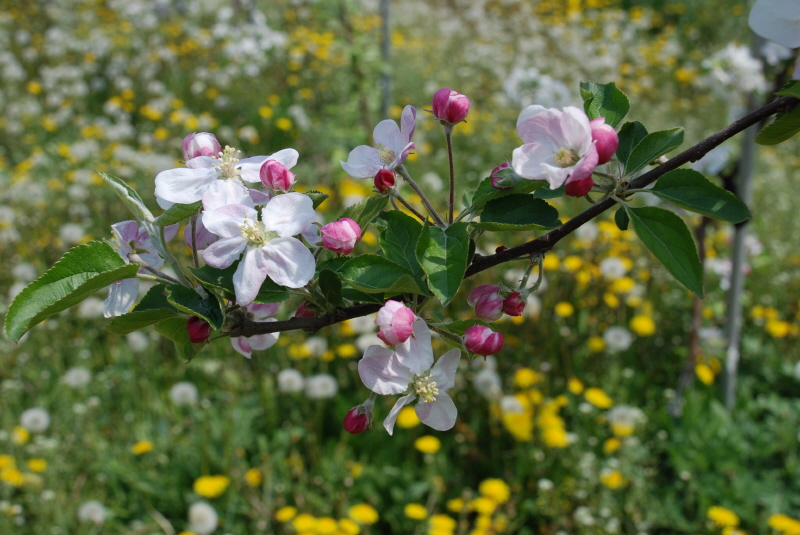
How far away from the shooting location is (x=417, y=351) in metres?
0.67

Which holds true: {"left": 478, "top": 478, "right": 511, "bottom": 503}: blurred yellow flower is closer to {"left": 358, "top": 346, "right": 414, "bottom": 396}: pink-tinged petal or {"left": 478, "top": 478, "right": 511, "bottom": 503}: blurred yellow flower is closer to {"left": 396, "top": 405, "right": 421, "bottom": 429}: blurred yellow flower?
{"left": 396, "top": 405, "right": 421, "bottom": 429}: blurred yellow flower

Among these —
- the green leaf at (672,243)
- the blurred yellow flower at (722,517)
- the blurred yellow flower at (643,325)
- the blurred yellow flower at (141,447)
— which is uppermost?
the green leaf at (672,243)

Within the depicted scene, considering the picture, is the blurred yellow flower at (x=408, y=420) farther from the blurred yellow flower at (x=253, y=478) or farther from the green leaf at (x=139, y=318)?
the green leaf at (x=139, y=318)

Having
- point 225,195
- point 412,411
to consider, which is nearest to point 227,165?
point 225,195

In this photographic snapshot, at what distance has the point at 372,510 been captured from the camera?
2.18 metres

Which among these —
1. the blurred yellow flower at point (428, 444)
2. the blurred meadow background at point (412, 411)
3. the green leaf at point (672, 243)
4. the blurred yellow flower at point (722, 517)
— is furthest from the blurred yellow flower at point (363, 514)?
the green leaf at point (672, 243)

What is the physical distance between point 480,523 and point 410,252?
1.78 meters

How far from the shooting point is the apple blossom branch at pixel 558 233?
63cm

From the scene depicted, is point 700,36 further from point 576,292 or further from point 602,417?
point 602,417

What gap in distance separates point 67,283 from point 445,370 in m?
0.38

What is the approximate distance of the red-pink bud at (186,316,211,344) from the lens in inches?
24.9

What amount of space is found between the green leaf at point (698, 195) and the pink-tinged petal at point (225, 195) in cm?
42

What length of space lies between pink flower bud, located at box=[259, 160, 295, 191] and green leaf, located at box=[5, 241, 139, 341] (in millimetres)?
164

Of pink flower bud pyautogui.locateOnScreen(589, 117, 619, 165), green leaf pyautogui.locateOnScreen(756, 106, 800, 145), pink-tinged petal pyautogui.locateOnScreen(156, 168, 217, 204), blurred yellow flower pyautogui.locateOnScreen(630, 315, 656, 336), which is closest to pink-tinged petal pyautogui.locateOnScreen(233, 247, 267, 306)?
pink-tinged petal pyautogui.locateOnScreen(156, 168, 217, 204)
